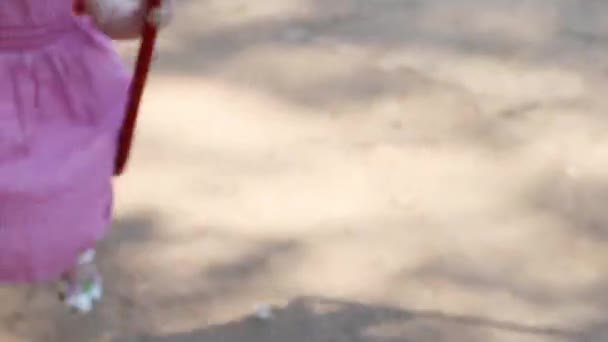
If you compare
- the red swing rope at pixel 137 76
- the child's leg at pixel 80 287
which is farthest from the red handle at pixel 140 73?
the child's leg at pixel 80 287

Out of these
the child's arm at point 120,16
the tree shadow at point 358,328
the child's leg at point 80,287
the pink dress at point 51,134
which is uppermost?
the child's arm at point 120,16

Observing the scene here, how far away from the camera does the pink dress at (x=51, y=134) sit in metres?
1.44

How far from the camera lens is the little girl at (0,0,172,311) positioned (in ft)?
4.74

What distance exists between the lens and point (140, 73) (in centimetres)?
142

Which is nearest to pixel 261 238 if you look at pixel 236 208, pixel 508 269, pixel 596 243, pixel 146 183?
pixel 236 208

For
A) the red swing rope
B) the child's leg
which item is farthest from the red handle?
the child's leg

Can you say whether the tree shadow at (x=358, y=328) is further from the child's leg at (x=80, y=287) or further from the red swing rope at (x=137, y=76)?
the red swing rope at (x=137, y=76)

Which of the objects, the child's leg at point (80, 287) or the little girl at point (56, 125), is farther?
the child's leg at point (80, 287)

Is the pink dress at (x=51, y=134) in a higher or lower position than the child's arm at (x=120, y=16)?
lower

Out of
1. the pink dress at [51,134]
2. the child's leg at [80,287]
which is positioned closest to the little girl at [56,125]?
the pink dress at [51,134]

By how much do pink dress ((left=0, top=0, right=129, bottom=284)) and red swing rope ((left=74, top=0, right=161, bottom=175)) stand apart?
16mm

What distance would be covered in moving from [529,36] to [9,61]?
142cm

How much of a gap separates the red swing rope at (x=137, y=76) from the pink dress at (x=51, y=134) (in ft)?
0.05

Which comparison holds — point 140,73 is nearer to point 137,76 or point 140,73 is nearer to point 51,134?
point 137,76
